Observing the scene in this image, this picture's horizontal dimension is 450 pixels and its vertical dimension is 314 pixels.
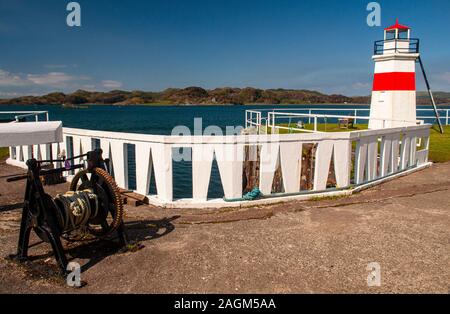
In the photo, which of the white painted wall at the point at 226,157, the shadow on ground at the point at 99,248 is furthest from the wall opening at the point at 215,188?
the shadow on ground at the point at 99,248

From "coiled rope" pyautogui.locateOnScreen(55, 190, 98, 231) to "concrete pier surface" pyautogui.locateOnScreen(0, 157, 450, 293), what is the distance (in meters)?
0.55

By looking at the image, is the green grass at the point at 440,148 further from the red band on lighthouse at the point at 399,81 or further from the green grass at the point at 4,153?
the green grass at the point at 4,153

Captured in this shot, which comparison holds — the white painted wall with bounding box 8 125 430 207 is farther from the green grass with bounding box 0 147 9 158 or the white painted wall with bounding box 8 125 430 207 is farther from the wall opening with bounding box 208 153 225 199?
the green grass with bounding box 0 147 9 158

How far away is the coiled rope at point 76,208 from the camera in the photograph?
5.28 m

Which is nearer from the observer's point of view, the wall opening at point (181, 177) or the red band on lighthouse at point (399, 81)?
the wall opening at point (181, 177)

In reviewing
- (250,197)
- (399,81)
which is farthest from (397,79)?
(250,197)

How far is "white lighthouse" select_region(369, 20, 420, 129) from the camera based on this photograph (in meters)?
21.0

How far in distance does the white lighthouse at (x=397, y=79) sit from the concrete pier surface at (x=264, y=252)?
1411cm

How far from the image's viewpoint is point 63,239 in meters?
6.20

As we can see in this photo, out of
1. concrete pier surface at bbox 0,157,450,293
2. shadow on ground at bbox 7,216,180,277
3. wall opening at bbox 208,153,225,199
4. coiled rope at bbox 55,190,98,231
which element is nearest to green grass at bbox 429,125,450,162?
concrete pier surface at bbox 0,157,450,293

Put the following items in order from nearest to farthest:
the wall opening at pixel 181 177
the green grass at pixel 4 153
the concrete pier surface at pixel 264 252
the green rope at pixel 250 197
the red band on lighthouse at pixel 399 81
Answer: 1. the concrete pier surface at pixel 264 252
2. the green rope at pixel 250 197
3. the green grass at pixel 4 153
4. the wall opening at pixel 181 177
5. the red band on lighthouse at pixel 399 81
